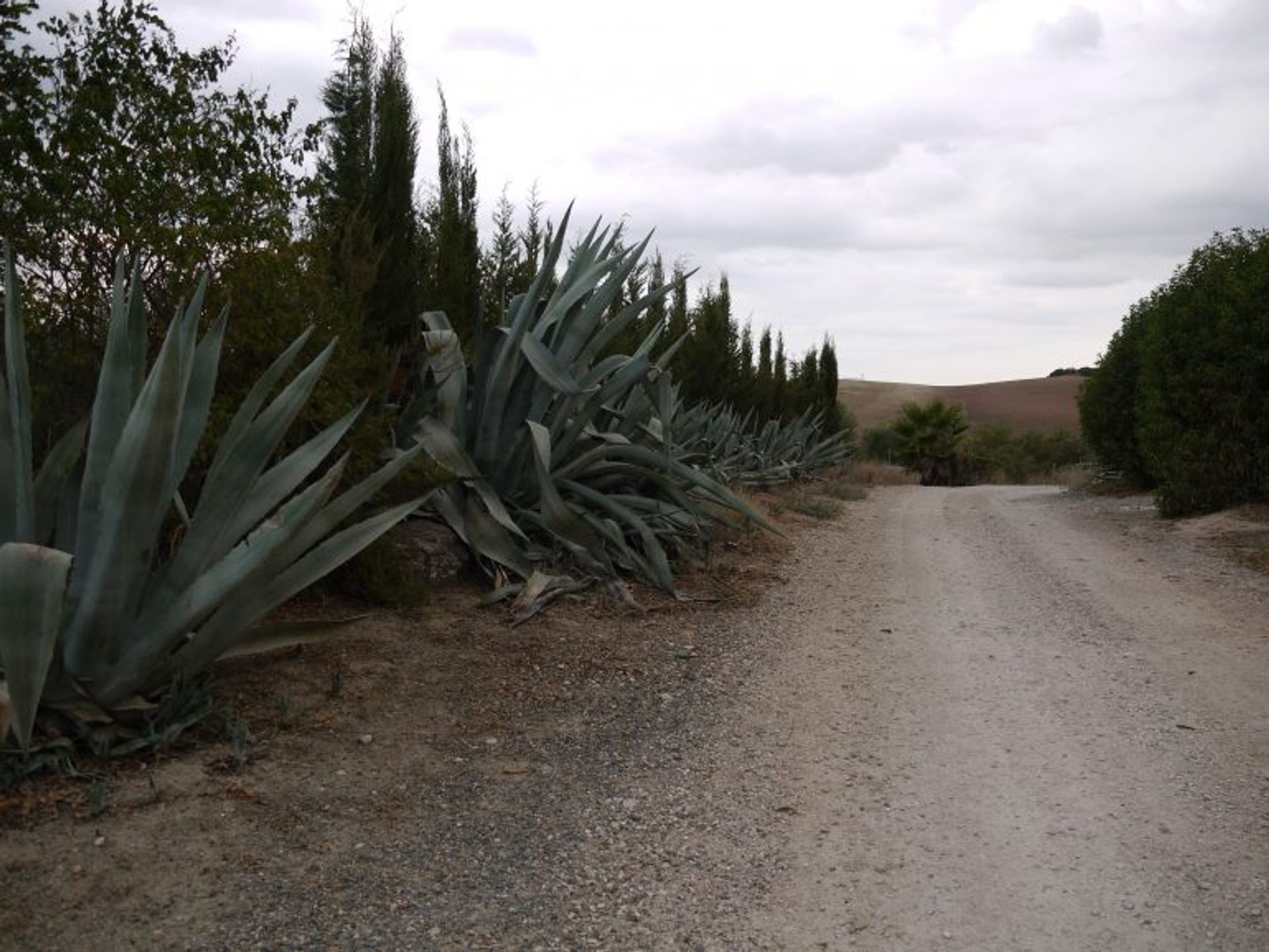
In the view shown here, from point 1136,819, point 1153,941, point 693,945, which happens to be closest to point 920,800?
point 1136,819

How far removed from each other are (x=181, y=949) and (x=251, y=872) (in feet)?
1.26

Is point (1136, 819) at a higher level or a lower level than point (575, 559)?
lower

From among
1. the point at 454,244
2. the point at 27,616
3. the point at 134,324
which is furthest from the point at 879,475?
the point at 27,616

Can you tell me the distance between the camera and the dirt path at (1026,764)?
9.85 feet

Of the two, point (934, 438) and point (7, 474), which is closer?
point (7, 474)

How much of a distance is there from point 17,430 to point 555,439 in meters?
3.77

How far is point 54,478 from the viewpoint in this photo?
3.96 meters

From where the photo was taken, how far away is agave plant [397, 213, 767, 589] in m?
6.49

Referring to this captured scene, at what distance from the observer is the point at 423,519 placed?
6590 millimetres

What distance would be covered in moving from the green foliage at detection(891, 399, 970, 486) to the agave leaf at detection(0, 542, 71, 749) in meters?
27.3

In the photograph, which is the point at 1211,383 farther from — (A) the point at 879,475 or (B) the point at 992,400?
(B) the point at 992,400

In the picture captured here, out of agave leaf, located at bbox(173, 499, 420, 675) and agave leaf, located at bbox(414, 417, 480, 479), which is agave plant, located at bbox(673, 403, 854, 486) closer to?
agave leaf, located at bbox(414, 417, 480, 479)

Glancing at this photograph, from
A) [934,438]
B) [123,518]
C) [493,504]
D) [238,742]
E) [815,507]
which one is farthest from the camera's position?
[934,438]

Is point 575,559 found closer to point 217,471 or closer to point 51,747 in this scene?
point 217,471
